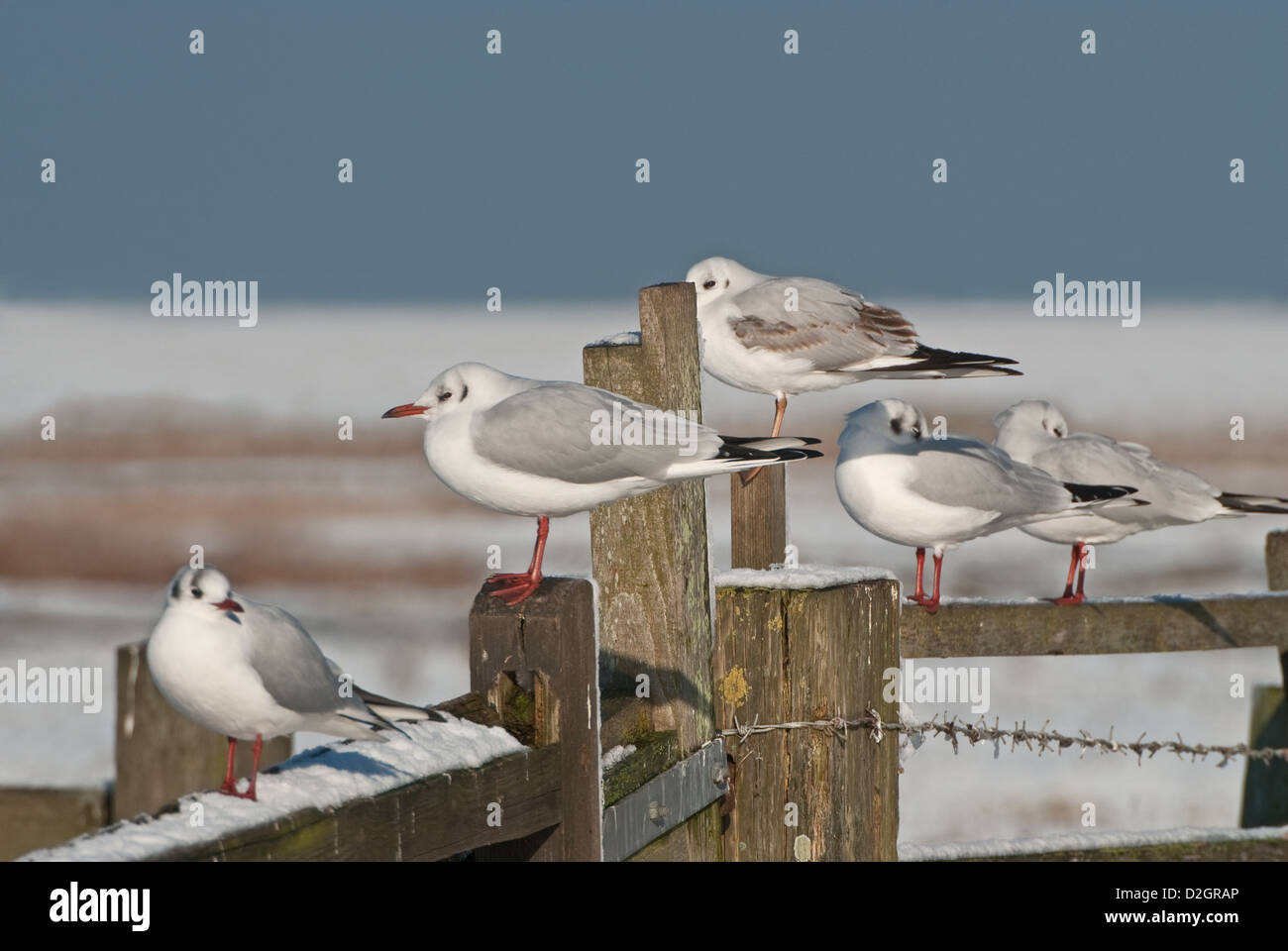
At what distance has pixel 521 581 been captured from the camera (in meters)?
3.80

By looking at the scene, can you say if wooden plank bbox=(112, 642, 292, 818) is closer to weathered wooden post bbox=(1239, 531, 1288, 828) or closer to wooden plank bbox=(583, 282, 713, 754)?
wooden plank bbox=(583, 282, 713, 754)

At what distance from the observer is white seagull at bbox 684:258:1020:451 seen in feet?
21.1

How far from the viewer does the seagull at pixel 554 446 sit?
3873 millimetres

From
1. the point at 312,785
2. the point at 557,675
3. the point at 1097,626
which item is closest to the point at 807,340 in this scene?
the point at 1097,626

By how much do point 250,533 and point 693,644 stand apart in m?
17.1

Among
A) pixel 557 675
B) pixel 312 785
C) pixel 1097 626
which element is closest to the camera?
pixel 312 785

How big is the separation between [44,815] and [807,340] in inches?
143

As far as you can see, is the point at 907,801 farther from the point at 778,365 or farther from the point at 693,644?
Answer: the point at 693,644

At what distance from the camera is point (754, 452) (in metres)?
4.07

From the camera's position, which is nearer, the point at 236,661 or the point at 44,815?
the point at 236,661

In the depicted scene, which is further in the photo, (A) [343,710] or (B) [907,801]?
(B) [907,801]

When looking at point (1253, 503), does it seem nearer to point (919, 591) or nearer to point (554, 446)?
point (919, 591)

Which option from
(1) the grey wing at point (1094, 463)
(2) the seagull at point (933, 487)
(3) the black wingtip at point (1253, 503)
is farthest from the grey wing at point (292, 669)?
(3) the black wingtip at point (1253, 503)
